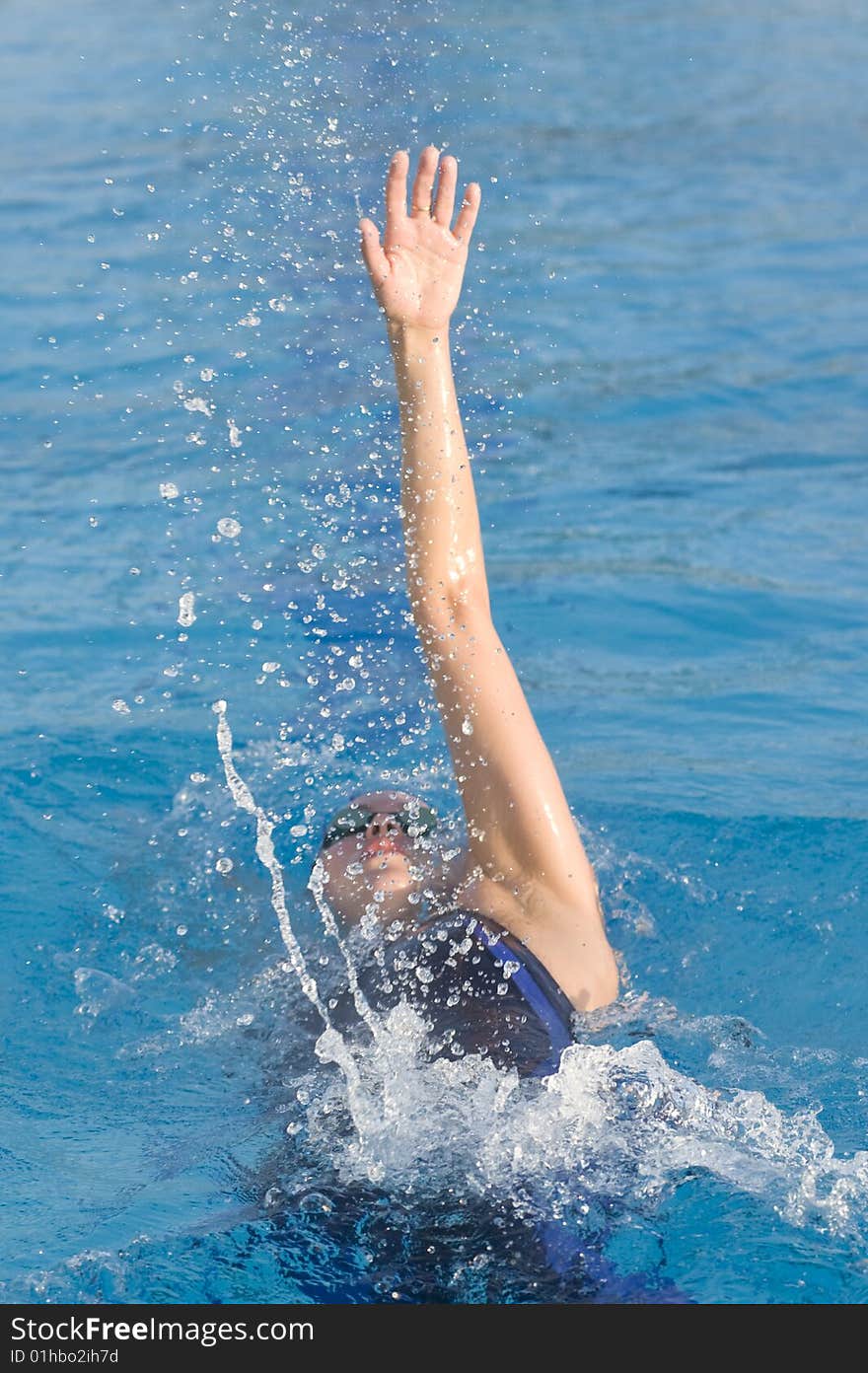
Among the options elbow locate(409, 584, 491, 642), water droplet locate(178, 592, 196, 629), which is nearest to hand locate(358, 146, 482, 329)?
elbow locate(409, 584, 491, 642)

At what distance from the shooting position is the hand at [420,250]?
3203mm

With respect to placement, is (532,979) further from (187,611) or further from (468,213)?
(187,611)

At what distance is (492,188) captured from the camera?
9.73 m

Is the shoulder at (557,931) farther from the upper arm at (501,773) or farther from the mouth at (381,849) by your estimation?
the mouth at (381,849)

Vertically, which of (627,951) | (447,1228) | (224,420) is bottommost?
(627,951)

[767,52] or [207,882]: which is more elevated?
[767,52]

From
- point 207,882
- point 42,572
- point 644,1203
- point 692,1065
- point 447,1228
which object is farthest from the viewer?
point 42,572

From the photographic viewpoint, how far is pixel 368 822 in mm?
3668

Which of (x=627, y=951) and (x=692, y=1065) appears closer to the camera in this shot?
(x=692, y=1065)

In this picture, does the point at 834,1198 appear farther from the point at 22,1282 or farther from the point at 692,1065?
the point at 22,1282

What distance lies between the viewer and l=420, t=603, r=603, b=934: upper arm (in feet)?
10.6

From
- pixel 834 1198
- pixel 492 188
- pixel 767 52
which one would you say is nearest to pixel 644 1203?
pixel 834 1198

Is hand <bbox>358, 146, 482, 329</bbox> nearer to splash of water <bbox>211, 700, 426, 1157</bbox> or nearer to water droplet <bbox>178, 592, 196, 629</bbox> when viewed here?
splash of water <bbox>211, 700, 426, 1157</bbox>

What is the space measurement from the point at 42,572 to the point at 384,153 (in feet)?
16.8
